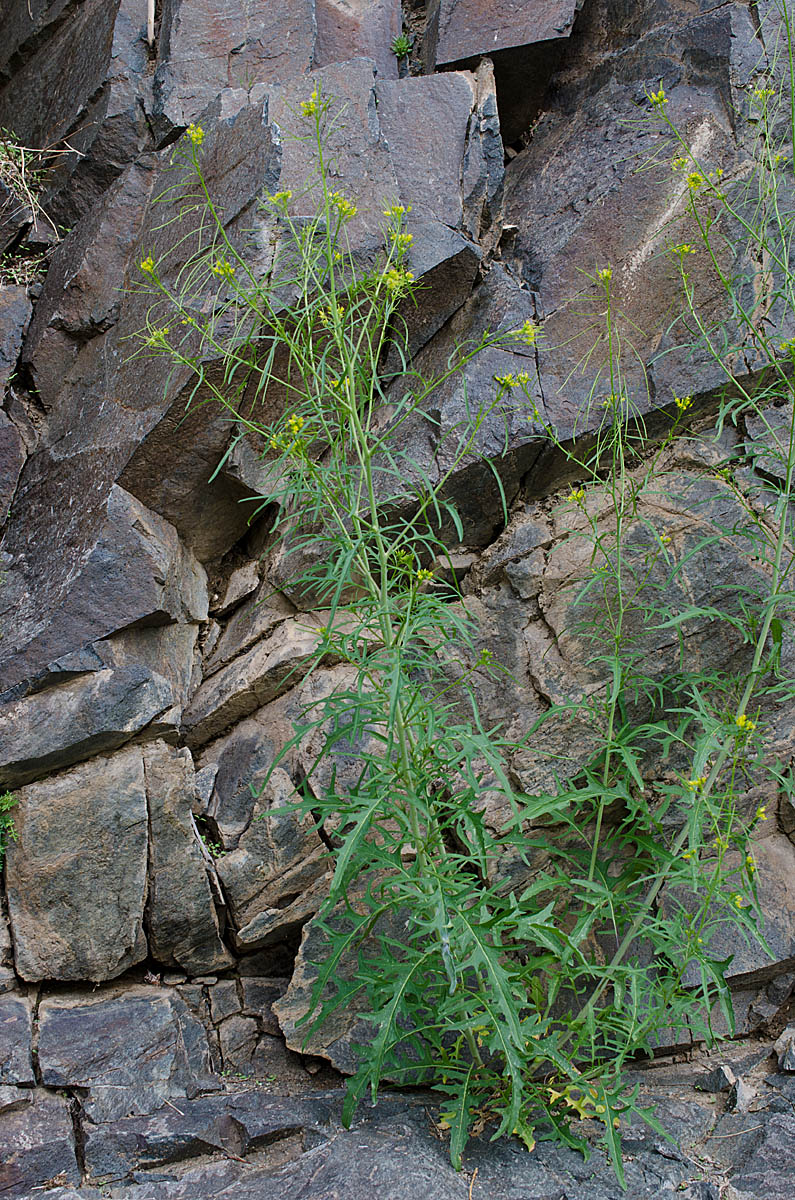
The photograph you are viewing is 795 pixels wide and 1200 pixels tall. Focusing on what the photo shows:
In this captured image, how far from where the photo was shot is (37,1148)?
9.78 feet

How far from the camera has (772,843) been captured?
352cm

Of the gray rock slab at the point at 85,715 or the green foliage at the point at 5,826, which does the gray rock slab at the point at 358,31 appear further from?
the green foliage at the point at 5,826

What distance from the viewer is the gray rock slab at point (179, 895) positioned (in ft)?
11.7

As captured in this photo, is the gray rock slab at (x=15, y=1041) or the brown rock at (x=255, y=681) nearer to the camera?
the gray rock slab at (x=15, y=1041)

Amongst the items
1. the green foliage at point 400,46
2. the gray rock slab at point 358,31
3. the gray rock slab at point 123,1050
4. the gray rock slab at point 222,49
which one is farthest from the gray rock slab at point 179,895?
the green foliage at point 400,46

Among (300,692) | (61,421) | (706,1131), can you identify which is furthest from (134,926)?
(61,421)

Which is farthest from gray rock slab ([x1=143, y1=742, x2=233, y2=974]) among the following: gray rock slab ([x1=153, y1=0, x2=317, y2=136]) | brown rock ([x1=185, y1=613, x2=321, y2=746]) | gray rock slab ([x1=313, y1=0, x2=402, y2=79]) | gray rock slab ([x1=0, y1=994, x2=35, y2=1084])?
gray rock slab ([x1=313, y1=0, x2=402, y2=79])

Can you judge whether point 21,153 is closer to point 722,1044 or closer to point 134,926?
point 134,926

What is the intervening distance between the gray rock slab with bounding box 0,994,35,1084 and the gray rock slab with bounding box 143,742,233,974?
1.62 ft

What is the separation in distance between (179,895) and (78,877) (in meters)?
0.38

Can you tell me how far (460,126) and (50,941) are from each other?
401 centimetres

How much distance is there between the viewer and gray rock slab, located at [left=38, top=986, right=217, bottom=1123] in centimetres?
316

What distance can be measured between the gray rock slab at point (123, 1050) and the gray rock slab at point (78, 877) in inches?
5.6

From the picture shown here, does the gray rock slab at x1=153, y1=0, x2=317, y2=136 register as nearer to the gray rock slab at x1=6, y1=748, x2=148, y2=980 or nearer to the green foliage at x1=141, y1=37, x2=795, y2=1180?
the green foliage at x1=141, y1=37, x2=795, y2=1180
